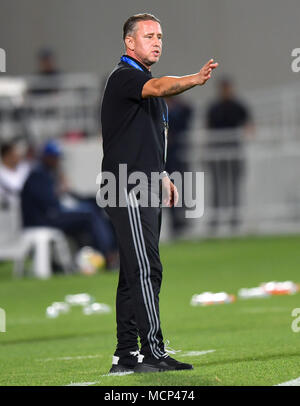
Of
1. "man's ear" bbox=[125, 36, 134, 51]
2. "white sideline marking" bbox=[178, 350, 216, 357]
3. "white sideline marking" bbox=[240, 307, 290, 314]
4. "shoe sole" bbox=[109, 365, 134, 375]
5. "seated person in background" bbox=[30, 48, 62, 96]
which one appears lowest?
"white sideline marking" bbox=[240, 307, 290, 314]

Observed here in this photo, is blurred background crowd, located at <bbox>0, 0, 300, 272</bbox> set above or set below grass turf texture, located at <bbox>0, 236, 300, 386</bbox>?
above

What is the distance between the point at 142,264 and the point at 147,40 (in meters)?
1.29

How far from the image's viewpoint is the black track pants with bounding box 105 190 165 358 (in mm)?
6523

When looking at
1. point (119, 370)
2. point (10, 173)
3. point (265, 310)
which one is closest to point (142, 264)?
point (119, 370)

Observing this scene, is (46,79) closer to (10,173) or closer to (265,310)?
(10,173)

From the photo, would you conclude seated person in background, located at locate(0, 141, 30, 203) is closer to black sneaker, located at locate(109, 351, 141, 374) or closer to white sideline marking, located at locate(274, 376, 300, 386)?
black sneaker, located at locate(109, 351, 141, 374)

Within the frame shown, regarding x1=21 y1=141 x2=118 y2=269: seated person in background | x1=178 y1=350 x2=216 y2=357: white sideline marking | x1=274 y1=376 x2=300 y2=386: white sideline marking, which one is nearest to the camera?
x1=274 y1=376 x2=300 y2=386: white sideline marking

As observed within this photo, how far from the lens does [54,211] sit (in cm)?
1550

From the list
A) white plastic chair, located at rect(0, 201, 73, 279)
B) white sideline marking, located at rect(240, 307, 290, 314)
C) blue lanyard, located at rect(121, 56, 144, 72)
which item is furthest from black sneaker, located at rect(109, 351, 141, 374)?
white plastic chair, located at rect(0, 201, 73, 279)

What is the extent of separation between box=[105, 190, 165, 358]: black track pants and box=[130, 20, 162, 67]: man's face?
31.5 inches

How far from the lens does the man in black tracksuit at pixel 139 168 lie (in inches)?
257

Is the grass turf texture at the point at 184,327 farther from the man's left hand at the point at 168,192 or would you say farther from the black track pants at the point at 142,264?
the man's left hand at the point at 168,192
